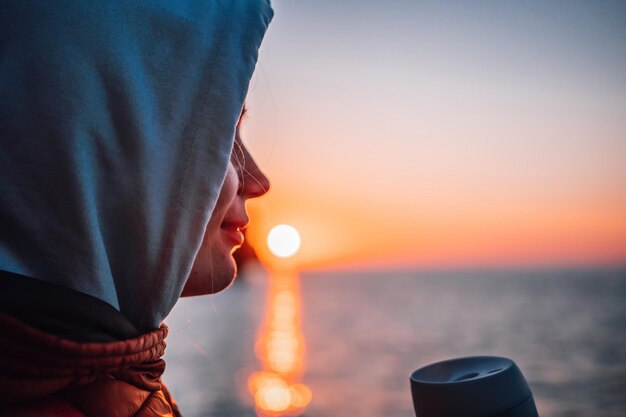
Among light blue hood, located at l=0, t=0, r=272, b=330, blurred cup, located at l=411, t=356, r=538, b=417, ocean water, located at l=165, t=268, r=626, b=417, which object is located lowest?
ocean water, located at l=165, t=268, r=626, b=417

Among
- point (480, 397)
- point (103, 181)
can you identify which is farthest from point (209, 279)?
point (480, 397)

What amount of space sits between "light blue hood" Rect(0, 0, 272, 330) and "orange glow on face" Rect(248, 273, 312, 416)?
63.4 feet

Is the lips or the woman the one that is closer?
the woman

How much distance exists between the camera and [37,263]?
108cm

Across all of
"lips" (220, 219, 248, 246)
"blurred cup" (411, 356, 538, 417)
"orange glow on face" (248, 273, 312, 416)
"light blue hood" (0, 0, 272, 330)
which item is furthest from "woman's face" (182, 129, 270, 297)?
"orange glow on face" (248, 273, 312, 416)

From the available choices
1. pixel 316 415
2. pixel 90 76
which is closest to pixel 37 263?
pixel 90 76

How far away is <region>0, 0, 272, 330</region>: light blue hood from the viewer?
1.09m

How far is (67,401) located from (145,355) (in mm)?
165

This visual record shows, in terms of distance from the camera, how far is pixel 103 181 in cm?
115

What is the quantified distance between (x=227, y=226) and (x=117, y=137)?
0.48m

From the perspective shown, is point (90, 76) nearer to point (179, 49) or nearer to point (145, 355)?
point (179, 49)

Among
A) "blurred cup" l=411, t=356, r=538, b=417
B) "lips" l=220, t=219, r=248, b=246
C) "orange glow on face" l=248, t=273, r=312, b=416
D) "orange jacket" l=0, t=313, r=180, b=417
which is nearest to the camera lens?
"orange jacket" l=0, t=313, r=180, b=417

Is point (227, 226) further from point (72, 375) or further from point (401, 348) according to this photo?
point (401, 348)

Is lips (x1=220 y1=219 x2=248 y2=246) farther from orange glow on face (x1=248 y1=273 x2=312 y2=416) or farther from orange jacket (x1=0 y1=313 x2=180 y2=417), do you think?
orange glow on face (x1=248 y1=273 x2=312 y2=416)
